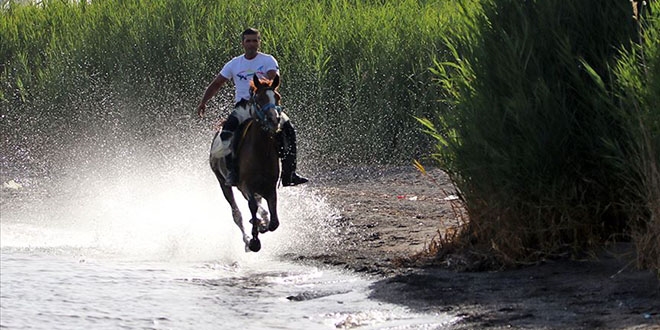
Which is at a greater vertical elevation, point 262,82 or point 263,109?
point 262,82

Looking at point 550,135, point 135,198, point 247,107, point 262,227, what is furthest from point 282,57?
point 550,135

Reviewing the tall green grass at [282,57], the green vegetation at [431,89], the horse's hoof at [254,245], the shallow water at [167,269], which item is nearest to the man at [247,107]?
the horse's hoof at [254,245]

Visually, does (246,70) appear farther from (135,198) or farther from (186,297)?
(135,198)

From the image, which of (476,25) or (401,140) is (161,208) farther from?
(476,25)

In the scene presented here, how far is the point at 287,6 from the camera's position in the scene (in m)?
25.8

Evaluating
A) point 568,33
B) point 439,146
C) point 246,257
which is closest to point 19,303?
point 246,257

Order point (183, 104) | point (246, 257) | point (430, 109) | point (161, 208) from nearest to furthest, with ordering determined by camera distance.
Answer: point (246, 257) → point (161, 208) → point (430, 109) → point (183, 104)

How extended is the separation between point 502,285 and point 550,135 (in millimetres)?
1382

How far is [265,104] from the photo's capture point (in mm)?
13672

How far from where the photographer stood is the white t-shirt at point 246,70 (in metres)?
14.6

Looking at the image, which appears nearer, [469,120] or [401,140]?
[469,120]

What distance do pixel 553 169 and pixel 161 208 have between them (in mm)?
8523

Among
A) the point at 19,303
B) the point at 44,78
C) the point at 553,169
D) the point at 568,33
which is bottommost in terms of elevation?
the point at 19,303

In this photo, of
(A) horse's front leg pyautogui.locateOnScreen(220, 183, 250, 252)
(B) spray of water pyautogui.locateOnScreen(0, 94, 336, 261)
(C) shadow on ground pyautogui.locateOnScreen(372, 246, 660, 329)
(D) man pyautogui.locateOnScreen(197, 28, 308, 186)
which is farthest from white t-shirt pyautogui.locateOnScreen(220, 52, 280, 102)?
(C) shadow on ground pyautogui.locateOnScreen(372, 246, 660, 329)
